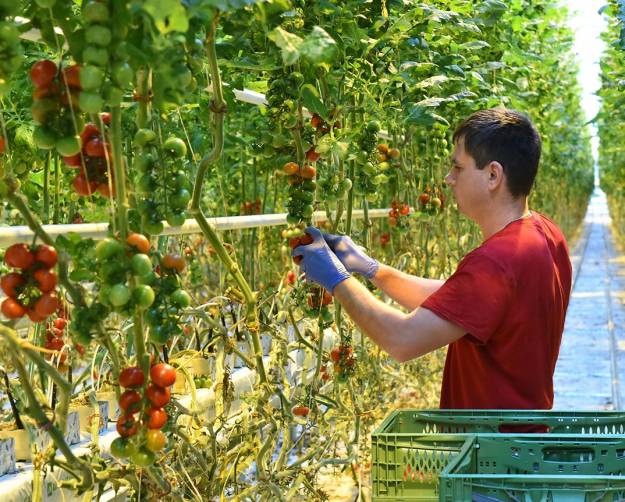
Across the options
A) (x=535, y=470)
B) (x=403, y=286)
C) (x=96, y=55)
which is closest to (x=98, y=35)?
(x=96, y=55)

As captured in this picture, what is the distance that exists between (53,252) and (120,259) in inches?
3.4

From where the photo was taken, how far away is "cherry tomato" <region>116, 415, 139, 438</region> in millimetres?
1312

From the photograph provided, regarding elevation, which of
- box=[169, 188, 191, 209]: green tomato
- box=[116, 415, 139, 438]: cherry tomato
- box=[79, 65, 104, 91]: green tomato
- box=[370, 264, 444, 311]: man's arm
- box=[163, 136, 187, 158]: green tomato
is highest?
box=[79, 65, 104, 91]: green tomato

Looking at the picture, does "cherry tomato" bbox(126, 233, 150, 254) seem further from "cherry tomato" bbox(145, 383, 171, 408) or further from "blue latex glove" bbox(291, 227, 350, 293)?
"blue latex glove" bbox(291, 227, 350, 293)

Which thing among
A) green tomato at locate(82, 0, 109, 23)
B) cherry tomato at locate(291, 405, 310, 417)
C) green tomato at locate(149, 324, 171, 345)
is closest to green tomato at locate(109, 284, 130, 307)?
green tomato at locate(149, 324, 171, 345)

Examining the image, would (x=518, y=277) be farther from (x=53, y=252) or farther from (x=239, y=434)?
(x=53, y=252)

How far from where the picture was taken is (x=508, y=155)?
2.46m

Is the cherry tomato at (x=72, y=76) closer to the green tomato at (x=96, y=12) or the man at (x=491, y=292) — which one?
the green tomato at (x=96, y=12)

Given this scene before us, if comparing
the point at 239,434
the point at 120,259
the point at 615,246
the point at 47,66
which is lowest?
the point at 615,246

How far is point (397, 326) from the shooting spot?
7.39 ft

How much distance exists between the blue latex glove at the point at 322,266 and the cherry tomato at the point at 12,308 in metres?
1.14

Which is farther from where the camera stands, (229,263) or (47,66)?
(229,263)

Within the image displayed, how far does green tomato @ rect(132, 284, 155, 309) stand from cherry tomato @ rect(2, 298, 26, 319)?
14cm

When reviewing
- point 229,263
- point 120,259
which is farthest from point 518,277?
point 120,259
